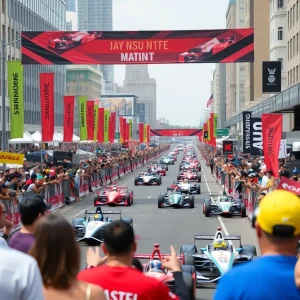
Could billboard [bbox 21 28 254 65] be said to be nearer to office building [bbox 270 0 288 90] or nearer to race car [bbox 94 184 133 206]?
race car [bbox 94 184 133 206]

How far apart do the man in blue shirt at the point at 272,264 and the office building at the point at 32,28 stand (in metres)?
66.1

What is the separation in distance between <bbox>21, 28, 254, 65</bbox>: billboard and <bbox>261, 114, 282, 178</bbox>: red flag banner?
193 inches

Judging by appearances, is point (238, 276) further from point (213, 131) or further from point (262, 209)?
point (213, 131)

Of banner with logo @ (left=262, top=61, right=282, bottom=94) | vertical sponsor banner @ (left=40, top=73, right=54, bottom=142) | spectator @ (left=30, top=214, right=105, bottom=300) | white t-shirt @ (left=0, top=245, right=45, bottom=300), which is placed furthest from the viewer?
banner with logo @ (left=262, top=61, right=282, bottom=94)

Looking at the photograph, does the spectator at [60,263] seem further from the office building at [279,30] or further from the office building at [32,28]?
the office building at [279,30]

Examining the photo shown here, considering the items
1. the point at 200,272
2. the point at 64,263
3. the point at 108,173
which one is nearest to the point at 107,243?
the point at 64,263

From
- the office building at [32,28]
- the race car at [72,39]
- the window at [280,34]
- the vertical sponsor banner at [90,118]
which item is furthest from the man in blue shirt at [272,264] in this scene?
the window at [280,34]

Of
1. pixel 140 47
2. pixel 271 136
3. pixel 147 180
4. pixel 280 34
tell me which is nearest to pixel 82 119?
pixel 147 180

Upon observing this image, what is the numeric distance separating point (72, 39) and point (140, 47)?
2.61 meters

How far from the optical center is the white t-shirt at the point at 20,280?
343 cm

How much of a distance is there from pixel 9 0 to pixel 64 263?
2878 inches

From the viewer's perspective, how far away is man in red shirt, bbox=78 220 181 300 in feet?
15.5

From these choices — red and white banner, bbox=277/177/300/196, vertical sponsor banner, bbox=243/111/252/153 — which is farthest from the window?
red and white banner, bbox=277/177/300/196

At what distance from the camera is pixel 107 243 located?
4957 millimetres
